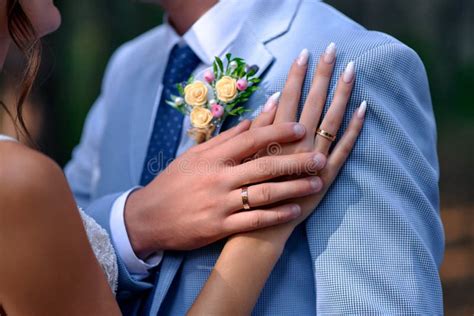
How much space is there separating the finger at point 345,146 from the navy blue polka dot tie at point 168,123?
1.68ft

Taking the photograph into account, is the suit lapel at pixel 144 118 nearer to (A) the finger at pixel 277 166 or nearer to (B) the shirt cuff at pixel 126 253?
(B) the shirt cuff at pixel 126 253

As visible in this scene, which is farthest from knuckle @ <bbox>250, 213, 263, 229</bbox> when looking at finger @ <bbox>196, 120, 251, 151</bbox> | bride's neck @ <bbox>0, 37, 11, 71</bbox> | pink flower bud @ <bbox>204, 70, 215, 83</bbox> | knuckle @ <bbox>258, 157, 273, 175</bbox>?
bride's neck @ <bbox>0, 37, 11, 71</bbox>

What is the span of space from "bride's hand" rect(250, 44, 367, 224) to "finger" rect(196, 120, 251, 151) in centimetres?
3

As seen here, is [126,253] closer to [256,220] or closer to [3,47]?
[256,220]

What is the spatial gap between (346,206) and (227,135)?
0.34 m

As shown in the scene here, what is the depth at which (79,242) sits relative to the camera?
1644 millimetres

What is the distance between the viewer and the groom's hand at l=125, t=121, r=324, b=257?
6.17ft

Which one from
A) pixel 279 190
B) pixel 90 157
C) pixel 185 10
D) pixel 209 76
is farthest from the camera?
pixel 90 157

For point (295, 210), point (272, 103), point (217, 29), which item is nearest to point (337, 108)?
point (272, 103)

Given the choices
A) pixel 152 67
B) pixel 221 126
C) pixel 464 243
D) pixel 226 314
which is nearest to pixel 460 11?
pixel 464 243

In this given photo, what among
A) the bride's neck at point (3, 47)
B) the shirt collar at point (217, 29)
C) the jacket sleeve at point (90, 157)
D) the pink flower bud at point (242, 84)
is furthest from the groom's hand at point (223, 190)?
the jacket sleeve at point (90, 157)

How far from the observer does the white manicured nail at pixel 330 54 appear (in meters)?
1.96

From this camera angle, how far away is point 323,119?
1953mm

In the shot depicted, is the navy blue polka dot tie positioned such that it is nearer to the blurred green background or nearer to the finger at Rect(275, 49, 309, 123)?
the finger at Rect(275, 49, 309, 123)
